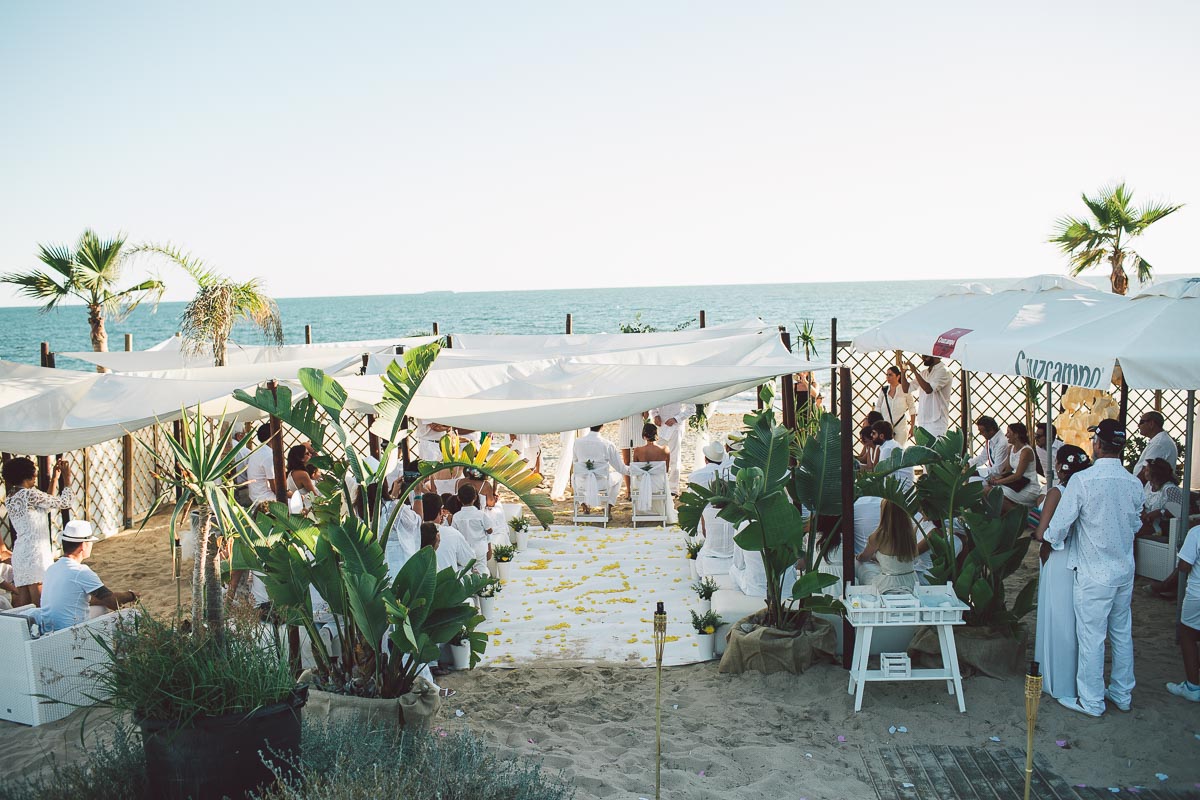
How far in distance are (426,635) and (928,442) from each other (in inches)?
138

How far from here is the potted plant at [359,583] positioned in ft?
14.5

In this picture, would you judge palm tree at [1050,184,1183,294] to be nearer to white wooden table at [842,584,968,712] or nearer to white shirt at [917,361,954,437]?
white shirt at [917,361,954,437]

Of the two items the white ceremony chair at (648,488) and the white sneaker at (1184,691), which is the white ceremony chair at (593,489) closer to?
the white ceremony chair at (648,488)

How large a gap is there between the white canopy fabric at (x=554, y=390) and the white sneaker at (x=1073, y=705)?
90.1 inches

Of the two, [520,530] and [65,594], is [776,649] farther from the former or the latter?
[65,594]

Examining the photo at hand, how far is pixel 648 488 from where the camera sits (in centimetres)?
988

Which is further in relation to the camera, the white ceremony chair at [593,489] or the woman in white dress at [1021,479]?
the white ceremony chair at [593,489]

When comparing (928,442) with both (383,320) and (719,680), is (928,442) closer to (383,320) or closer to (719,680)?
(719,680)

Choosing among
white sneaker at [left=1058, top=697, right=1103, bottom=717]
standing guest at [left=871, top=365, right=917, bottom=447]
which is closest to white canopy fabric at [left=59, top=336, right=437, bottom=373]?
standing guest at [left=871, top=365, right=917, bottom=447]

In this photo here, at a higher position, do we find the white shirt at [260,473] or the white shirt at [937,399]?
the white shirt at [937,399]

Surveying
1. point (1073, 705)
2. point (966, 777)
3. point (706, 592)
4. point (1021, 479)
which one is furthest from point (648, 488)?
point (966, 777)

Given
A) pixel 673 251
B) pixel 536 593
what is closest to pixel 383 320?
pixel 673 251

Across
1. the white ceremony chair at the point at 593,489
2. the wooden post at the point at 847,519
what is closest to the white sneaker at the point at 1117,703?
the wooden post at the point at 847,519

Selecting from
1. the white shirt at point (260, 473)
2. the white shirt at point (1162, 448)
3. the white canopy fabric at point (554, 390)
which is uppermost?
the white canopy fabric at point (554, 390)
